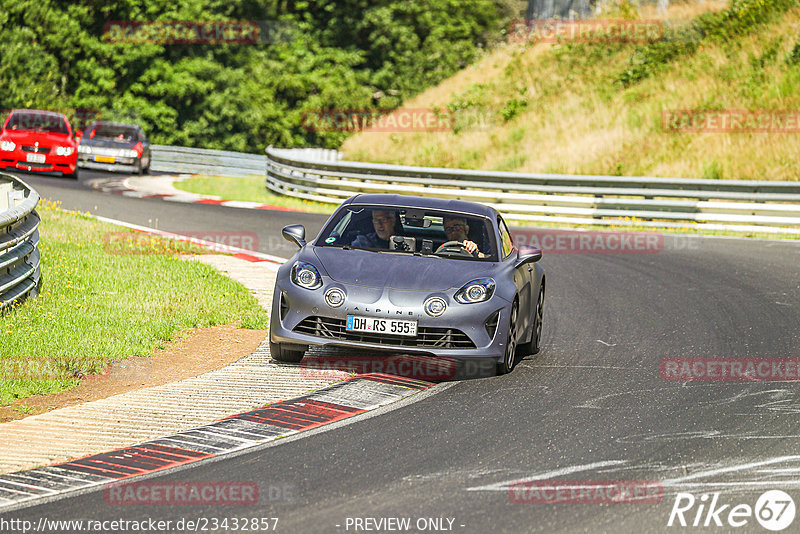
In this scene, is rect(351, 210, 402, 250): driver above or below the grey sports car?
above

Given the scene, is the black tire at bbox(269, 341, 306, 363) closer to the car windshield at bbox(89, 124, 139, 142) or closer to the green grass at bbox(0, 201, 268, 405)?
the green grass at bbox(0, 201, 268, 405)

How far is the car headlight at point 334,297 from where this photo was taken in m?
8.51

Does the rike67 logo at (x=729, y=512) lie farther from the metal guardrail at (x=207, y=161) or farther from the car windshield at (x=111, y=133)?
the metal guardrail at (x=207, y=161)

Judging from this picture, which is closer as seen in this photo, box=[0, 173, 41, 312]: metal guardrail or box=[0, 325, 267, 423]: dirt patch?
box=[0, 325, 267, 423]: dirt patch

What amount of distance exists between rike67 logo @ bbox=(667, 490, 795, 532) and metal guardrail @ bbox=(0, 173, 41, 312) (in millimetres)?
6687

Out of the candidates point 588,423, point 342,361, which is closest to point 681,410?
point 588,423

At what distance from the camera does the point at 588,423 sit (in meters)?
7.29

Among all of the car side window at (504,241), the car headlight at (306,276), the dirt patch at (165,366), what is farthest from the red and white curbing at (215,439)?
the car side window at (504,241)

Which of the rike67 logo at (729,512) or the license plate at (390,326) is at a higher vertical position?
the license plate at (390,326)

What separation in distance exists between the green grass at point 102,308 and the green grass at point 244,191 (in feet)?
30.1

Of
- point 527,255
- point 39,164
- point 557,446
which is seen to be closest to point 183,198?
point 39,164

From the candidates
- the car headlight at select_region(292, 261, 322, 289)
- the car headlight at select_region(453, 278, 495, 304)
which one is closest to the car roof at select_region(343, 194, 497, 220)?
the car headlight at select_region(292, 261, 322, 289)

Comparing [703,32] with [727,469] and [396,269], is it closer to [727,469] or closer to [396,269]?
[396,269]

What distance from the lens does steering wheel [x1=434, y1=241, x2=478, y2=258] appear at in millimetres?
9539
